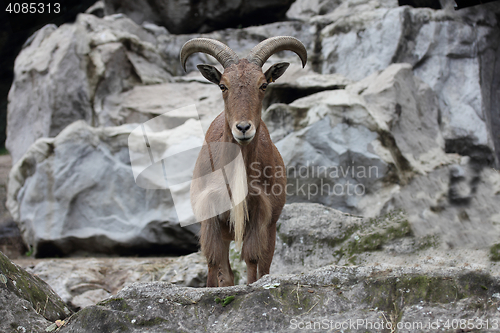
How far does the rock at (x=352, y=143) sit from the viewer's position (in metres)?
8.08

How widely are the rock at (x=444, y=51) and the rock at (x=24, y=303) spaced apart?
29.4 ft

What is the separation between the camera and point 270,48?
5.08 metres

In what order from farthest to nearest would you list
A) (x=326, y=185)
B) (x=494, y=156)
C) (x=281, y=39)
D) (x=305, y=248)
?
(x=494, y=156) < (x=326, y=185) < (x=305, y=248) < (x=281, y=39)

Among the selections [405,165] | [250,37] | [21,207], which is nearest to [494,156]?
[405,165]

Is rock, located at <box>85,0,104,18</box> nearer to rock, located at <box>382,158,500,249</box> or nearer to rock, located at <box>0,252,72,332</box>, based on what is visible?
rock, located at <box>382,158,500,249</box>

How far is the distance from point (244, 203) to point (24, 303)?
7.15 feet

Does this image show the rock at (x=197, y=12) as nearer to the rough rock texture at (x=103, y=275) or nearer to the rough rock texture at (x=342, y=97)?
Answer: the rough rock texture at (x=342, y=97)

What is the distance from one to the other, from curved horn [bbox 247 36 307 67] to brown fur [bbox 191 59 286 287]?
0.52 ft

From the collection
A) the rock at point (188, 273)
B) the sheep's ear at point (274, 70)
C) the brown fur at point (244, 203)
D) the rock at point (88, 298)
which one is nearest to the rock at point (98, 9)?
the rock at point (188, 273)

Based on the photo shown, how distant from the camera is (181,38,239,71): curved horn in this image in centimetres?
489

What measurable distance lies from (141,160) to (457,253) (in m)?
6.00

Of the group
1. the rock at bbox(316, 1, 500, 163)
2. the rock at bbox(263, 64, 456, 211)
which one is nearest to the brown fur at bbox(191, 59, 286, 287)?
the rock at bbox(263, 64, 456, 211)

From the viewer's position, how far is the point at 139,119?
10.9m

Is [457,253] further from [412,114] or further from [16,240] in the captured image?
[16,240]
